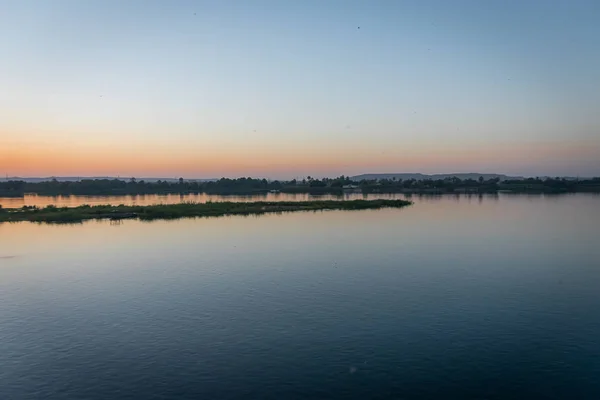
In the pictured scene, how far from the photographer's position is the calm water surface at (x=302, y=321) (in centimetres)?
1454

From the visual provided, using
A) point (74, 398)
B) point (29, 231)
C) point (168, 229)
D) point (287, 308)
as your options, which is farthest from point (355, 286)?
point (29, 231)

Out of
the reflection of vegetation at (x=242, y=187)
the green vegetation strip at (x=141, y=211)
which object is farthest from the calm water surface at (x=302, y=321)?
the reflection of vegetation at (x=242, y=187)

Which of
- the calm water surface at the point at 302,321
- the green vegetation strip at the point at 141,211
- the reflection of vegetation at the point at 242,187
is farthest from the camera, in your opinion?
the reflection of vegetation at the point at 242,187

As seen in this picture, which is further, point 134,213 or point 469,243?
point 134,213

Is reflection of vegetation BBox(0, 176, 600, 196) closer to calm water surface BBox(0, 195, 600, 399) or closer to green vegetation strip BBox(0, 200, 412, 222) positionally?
green vegetation strip BBox(0, 200, 412, 222)

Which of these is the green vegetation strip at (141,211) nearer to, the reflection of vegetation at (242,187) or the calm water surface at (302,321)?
the calm water surface at (302,321)

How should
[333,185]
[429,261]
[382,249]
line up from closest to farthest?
1. [429,261]
2. [382,249]
3. [333,185]

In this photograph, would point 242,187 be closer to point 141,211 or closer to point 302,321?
point 141,211

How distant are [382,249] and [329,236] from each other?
9258mm

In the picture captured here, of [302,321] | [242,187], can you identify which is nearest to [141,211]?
[302,321]

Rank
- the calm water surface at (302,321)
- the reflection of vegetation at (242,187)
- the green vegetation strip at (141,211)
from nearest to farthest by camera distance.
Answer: the calm water surface at (302,321)
the green vegetation strip at (141,211)
the reflection of vegetation at (242,187)

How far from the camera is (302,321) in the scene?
1991 centimetres

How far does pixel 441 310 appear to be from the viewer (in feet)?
69.5

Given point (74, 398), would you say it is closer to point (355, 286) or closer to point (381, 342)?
point (381, 342)
